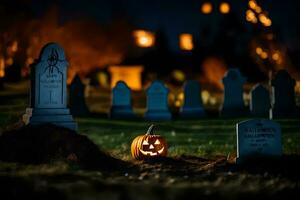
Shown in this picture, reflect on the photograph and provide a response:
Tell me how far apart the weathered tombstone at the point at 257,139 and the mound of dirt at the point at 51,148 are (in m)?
2.54

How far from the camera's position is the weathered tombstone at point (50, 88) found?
1123 centimetres

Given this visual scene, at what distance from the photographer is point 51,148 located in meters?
9.77

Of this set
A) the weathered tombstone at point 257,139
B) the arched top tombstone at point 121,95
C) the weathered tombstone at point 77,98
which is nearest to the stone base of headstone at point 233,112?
the arched top tombstone at point 121,95

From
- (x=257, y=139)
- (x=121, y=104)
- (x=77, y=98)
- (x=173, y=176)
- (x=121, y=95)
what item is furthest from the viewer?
(x=77, y=98)

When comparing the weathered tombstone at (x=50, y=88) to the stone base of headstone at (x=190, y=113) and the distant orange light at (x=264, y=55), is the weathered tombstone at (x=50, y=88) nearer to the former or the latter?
the stone base of headstone at (x=190, y=113)

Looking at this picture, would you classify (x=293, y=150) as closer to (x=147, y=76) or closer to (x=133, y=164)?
(x=133, y=164)

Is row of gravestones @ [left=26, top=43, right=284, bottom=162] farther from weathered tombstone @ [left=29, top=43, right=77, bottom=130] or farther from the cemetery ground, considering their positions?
the cemetery ground

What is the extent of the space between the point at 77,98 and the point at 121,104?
8.12 ft

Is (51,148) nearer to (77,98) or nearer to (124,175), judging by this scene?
(124,175)

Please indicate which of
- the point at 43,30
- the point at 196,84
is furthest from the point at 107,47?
the point at 196,84

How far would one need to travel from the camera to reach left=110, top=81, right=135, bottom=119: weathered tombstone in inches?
792

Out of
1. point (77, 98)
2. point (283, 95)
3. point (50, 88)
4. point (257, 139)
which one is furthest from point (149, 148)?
point (77, 98)

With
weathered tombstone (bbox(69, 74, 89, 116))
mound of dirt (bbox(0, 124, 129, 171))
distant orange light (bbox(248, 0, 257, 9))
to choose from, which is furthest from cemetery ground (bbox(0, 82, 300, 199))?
distant orange light (bbox(248, 0, 257, 9))

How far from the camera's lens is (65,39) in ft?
119
